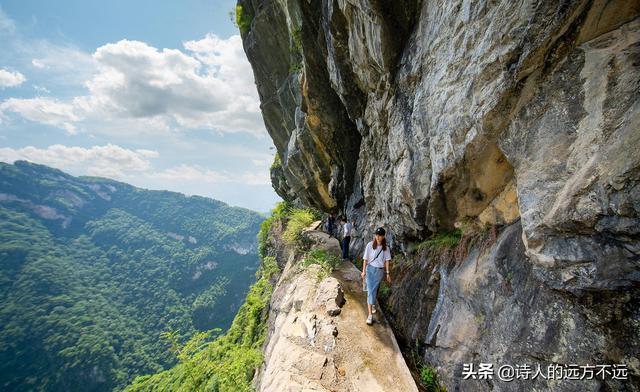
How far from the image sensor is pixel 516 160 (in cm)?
459

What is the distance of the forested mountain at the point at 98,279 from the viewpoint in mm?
71938

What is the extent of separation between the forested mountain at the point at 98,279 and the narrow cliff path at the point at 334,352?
3065 cm

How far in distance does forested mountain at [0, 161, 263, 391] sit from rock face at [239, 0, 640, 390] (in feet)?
112

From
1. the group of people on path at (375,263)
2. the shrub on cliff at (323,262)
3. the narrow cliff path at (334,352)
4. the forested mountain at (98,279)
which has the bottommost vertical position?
the forested mountain at (98,279)

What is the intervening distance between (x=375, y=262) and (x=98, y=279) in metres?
154

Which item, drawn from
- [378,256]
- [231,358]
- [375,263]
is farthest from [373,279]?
[231,358]

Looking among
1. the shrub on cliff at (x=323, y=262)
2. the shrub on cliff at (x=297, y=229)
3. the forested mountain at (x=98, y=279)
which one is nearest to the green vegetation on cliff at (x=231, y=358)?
the shrub on cliff at (x=323, y=262)

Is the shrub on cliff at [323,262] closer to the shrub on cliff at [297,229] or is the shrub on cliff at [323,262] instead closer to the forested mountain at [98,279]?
the shrub on cliff at [297,229]

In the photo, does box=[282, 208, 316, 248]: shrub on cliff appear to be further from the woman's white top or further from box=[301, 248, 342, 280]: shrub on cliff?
the woman's white top

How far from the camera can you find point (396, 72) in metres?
8.29

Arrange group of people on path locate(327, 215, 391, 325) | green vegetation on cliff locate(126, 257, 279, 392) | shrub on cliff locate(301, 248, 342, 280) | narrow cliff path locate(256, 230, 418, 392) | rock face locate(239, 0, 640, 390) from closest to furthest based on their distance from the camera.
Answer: rock face locate(239, 0, 640, 390), narrow cliff path locate(256, 230, 418, 392), group of people on path locate(327, 215, 391, 325), shrub on cliff locate(301, 248, 342, 280), green vegetation on cliff locate(126, 257, 279, 392)

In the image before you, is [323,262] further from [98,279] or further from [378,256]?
[98,279]

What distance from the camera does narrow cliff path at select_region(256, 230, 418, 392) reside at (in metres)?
5.19

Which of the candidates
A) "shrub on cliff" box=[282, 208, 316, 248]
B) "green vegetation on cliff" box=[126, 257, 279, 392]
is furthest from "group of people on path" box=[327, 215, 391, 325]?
"shrub on cliff" box=[282, 208, 316, 248]
